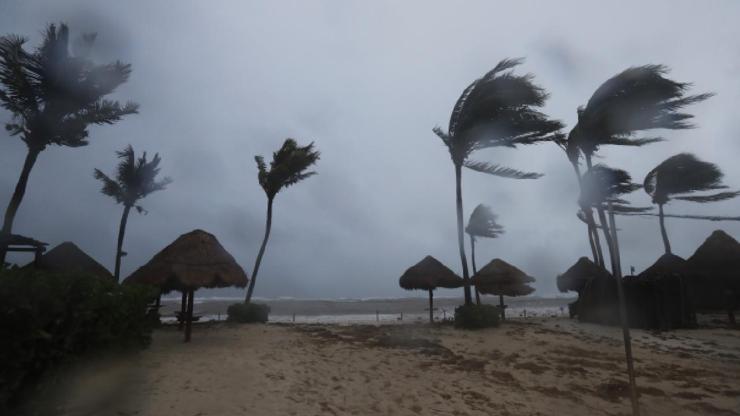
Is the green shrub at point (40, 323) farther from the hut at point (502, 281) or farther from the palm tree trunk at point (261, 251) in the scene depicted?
the hut at point (502, 281)

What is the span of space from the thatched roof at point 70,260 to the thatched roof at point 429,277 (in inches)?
468

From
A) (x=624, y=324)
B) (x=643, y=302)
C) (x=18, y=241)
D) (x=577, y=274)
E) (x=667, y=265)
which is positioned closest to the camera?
(x=624, y=324)

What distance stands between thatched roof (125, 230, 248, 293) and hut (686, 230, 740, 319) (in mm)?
20373

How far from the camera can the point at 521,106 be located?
521 inches

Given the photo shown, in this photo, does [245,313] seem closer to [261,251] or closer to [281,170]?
[261,251]

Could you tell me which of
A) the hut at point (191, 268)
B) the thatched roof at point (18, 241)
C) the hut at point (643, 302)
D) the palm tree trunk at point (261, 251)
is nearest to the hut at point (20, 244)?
the thatched roof at point (18, 241)

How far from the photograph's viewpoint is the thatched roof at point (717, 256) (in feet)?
57.7

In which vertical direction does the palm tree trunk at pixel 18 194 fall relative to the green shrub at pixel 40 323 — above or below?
above

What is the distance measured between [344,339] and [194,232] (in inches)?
209

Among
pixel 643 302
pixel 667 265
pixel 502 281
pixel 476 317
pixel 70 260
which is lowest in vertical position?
pixel 476 317

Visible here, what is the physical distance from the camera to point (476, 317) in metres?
12.5

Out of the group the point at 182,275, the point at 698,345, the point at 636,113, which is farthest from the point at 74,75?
the point at 698,345

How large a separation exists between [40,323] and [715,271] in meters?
24.8

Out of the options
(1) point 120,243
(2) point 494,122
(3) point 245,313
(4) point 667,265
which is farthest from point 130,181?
(4) point 667,265
